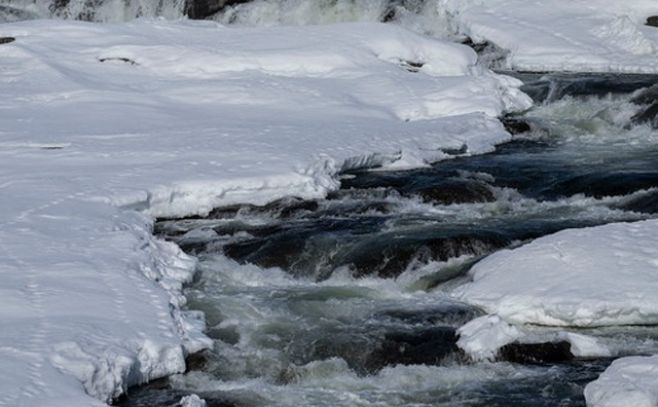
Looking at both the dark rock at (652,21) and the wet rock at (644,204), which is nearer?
the wet rock at (644,204)

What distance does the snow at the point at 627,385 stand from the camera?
920 cm

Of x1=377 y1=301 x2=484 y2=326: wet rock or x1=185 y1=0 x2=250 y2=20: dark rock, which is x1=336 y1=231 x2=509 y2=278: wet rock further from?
x1=185 y1=0 x2=250 y2=20: dark rock

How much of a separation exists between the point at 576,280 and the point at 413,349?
179cm

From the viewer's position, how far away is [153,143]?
1738cm

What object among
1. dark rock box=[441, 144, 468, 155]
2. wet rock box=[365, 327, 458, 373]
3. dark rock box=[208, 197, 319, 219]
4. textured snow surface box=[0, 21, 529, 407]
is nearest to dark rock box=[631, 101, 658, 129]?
textured snow surface box=[0, 21, 529, 407]

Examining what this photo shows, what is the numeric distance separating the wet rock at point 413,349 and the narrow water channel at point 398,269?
0.02 meters

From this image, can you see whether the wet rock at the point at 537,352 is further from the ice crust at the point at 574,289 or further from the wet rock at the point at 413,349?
the wet rock at the point at 413,349

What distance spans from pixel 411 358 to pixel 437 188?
16.8 feet

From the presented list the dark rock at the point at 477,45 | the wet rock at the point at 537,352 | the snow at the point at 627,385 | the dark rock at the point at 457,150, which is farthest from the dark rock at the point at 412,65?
the snow at the point at 627,385

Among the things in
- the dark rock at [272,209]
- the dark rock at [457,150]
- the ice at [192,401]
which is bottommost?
the ice at [192,401]

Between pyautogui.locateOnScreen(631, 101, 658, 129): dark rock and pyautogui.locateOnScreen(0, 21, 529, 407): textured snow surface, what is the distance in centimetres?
185

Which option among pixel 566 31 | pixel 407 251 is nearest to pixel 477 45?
pixel 566 31

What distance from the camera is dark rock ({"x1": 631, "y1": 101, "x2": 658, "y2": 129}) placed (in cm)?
1872

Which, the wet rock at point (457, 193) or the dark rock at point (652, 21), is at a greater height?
the dark rock at point (652, 21)
